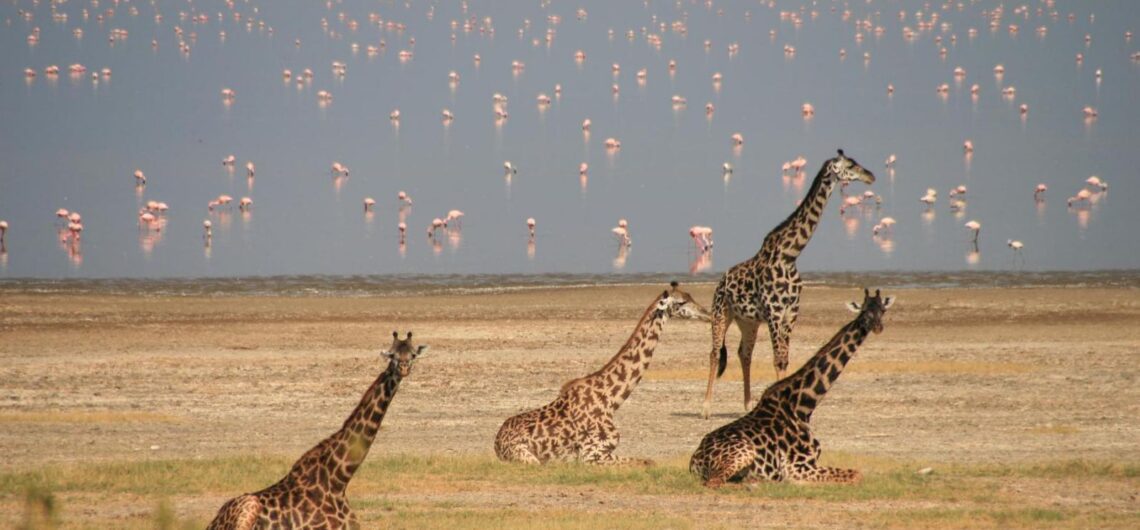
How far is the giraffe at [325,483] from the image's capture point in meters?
12.6

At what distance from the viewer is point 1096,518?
1534 centimetres

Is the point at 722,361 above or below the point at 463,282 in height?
below

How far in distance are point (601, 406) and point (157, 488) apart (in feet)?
13.5

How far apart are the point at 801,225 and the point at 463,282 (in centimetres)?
2239

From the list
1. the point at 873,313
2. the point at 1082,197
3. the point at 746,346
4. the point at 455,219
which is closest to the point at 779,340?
the point at 746,346

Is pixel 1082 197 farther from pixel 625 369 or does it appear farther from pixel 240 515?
pixel 240 515

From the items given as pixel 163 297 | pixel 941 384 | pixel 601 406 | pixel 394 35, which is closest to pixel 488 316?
pixel 163 297

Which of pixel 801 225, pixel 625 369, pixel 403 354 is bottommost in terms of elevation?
pixel 625 369

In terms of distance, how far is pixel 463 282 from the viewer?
44.0 meters

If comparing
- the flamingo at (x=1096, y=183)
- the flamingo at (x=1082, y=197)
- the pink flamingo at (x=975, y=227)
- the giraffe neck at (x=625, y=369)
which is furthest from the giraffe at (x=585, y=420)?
the flamingo at (x=1096, y=183)

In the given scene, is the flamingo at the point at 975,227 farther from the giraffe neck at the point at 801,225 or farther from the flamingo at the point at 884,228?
the giraffe neck at the point at 801,225

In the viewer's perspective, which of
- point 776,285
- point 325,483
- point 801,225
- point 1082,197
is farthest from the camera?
point 1082,197

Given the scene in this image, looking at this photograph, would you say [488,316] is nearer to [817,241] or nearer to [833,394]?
[833,394]

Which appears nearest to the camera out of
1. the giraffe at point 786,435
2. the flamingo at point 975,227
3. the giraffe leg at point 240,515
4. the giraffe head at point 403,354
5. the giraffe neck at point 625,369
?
the giraffe head at point 403,354
